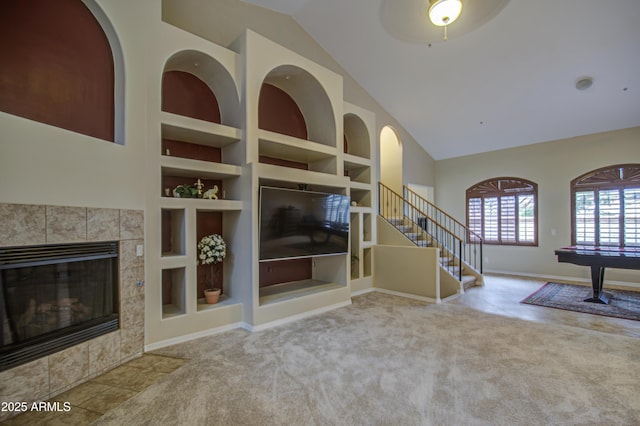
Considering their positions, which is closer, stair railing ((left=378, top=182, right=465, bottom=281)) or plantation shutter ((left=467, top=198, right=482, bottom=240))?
stair railing ((left=378, top=182, right=465, bottom=281))

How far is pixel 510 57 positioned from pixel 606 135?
342 centimetres

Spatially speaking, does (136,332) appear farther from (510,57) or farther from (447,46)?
(510,57)

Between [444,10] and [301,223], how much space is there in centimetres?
334

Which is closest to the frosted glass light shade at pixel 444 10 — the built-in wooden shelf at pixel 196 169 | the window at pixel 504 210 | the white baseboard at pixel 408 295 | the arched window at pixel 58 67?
the built-in wooden shelf at pixel 196 169

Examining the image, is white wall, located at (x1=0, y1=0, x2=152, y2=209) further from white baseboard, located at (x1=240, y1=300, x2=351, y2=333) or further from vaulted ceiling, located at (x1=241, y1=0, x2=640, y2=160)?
vaulted ceiling, located at (x1=241, y1=0, x2=640, y2=160)

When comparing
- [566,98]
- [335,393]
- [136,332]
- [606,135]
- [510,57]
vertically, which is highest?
[510,57]

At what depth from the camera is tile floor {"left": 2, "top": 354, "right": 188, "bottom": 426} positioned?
2.11m

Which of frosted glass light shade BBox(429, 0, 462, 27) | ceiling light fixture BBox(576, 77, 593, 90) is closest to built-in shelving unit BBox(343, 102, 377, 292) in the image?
frosted glass light shade BBox(429, 0, 462, 27)

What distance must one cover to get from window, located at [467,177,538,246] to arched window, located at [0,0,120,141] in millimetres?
8536

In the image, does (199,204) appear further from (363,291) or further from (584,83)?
(584,83)

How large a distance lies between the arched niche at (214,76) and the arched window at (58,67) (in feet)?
3.01

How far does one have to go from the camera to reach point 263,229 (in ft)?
13.1

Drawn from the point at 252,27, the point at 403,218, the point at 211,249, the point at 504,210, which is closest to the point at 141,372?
the point at 211,249

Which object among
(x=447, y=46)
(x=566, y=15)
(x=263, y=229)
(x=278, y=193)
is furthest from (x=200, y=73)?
(x=566, y=15)
